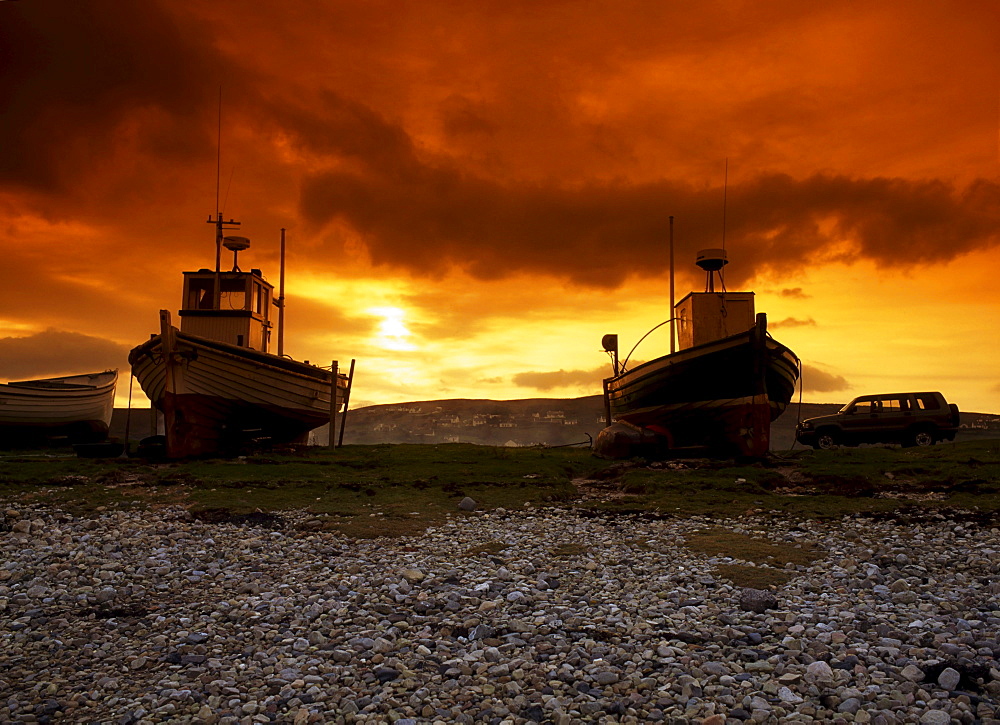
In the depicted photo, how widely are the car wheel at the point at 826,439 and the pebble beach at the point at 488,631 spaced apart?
57.2 feet

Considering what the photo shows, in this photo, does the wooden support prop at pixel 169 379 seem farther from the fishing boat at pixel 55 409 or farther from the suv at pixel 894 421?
the suv at pixel 894 421

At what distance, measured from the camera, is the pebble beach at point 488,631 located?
5066mm

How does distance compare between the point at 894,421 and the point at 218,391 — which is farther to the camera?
the point at 894,421

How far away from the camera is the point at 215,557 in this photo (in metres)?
9.70

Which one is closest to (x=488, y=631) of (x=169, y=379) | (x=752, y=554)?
(x=752, y=554)

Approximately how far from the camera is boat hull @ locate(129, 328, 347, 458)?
2200 centimetres

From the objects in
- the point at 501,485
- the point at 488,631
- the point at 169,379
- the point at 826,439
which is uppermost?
the point at 169,379

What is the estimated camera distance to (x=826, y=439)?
2747 cm

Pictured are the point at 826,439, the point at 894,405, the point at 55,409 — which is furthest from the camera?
the point at 55,409

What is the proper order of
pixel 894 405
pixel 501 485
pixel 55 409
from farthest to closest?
pixel 55 409, pixel 894 405, pixel 501 485

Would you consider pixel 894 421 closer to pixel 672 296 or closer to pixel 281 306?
pixel 672 296

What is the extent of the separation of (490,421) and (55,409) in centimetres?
3623

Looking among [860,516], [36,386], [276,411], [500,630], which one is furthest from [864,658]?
[36,386]

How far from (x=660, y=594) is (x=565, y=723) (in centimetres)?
320
